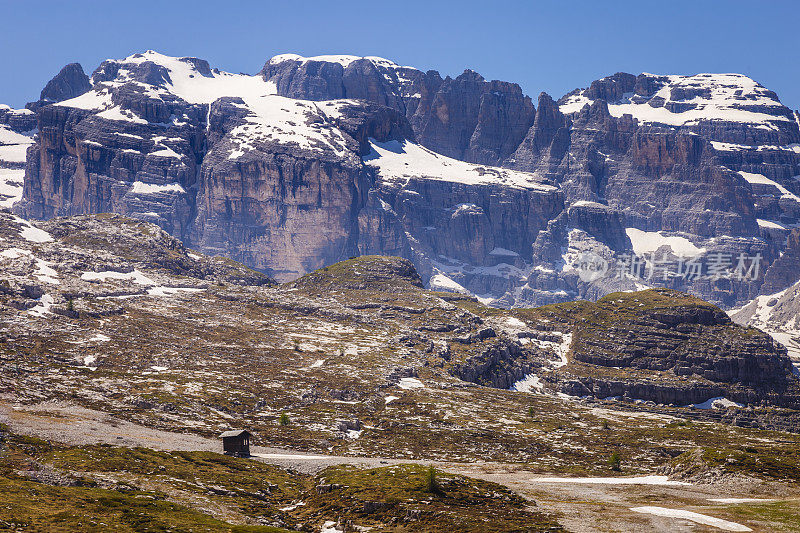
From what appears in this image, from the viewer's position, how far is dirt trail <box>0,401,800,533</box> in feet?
280

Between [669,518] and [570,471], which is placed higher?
[669,518]

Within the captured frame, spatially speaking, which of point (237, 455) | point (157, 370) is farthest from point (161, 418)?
point (157, 370)

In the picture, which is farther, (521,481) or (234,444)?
(234,444)

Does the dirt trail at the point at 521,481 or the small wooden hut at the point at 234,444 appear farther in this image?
the small wooden hut at the point at 234,444

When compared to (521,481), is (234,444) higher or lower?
lower

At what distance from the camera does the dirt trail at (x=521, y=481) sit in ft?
280

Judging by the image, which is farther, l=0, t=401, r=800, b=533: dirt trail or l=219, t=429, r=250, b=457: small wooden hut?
l=219, t=429, r=250, b=457: small wooden hut

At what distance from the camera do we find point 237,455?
121312mm

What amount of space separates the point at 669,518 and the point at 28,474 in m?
66.1

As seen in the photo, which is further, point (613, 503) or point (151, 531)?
point (613, 503)

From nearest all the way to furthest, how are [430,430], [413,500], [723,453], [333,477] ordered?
[413,500], [333,477], [723,453], [430,430]

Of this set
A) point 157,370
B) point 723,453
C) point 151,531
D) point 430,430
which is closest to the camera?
point 151,531

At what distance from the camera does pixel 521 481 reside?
114m

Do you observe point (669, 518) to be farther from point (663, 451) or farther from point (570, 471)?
point (663, 451)
